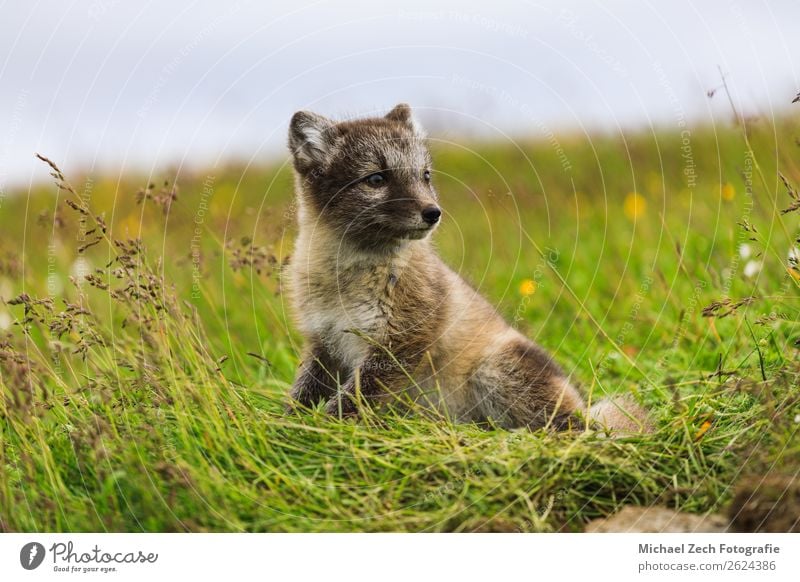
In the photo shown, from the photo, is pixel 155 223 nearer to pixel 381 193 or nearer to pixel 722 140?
pixel 381 193

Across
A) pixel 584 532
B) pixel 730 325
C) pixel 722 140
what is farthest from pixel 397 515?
pixel 722 140

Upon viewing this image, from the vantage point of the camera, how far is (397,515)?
3.87 metres

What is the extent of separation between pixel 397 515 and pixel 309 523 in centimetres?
40

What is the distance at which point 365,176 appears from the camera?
5.14 m

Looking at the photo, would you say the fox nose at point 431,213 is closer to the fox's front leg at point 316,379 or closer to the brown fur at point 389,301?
the brown fur at point 389,301

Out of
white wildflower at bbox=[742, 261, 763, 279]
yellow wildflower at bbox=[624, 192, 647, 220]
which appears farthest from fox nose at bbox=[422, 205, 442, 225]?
yellow wildflower at bbox=[624, 192, 647, 220]

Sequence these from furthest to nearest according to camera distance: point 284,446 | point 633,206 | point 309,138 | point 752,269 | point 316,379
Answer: point 633,206, point 752,269, point 309,138, point 316,379, point 284,446

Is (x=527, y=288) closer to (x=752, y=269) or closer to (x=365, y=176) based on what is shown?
(x=752, y=269)

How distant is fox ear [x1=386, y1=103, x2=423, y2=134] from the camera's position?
554 cm

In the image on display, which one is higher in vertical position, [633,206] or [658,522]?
[633,206]

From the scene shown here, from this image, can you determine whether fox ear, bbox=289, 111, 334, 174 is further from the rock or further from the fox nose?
the rock

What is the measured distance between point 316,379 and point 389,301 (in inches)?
25.8

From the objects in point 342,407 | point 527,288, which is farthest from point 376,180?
point 527,288
